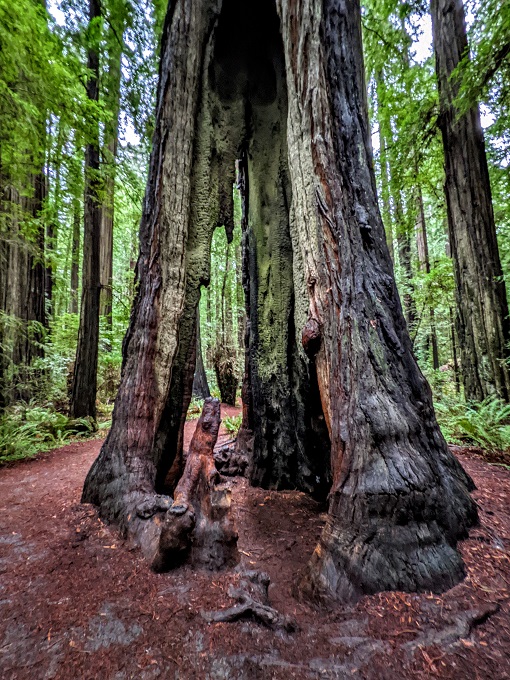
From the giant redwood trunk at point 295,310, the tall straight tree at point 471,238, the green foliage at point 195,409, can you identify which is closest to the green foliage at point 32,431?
the green foliage at point 195,409

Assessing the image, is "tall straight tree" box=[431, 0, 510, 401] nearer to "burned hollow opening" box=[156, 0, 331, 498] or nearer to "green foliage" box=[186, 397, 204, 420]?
"burned hollow opening" box=[156, 0, 331, 498]

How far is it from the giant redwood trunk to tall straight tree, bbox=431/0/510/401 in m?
3.12

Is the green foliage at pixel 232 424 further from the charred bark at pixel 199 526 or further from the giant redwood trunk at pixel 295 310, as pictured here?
the charred bark at pixel 199 526

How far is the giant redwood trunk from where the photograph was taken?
1.64 m

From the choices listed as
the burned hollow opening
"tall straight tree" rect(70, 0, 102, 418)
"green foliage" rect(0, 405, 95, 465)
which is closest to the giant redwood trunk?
the burned hollow opening

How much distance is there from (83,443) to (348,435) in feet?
18.2

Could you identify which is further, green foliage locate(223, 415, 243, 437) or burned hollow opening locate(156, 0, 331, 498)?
green foliage locate(223, 415, 243, 437)

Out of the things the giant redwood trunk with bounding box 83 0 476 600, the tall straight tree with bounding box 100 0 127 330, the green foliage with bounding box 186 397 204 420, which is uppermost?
the tall straight tree with bounding box 100 0 127 330

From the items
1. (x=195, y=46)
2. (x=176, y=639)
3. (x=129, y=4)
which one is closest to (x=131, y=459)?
(x=176, y=639)

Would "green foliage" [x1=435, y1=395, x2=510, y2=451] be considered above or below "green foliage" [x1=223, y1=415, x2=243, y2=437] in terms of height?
above

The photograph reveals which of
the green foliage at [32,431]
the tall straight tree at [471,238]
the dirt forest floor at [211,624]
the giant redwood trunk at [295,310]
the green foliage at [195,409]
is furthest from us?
the green foliage at [195,409]

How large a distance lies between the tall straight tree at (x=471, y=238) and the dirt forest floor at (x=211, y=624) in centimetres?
338

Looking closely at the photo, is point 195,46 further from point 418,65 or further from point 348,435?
point 418,65

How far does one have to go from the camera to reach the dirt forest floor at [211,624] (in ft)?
3.56
